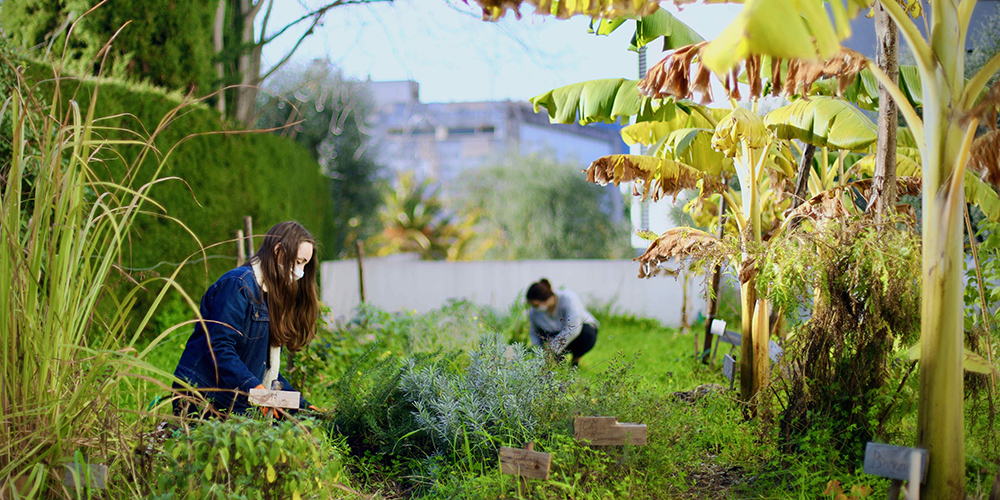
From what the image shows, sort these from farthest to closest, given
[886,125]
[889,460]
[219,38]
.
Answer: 1. [219,38]
2. [886,125]
3. [889,460]

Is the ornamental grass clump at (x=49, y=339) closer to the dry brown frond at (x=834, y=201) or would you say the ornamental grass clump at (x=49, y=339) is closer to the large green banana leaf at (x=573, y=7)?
the large green banana leaf at (x=573, y=7)

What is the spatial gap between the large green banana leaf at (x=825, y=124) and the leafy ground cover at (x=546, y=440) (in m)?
1.69

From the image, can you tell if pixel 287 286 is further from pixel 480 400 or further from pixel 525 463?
pixel 525 463

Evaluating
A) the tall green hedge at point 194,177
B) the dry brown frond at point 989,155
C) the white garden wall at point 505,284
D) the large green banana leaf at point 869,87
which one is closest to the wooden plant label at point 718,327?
the large green banana leaf at point 869,87

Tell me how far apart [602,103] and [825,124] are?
5.20ft

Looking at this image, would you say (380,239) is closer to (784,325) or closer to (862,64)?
(784,325)

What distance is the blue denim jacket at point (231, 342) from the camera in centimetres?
292

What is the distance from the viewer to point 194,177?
711 cm

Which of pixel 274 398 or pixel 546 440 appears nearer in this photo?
pixel 274 398

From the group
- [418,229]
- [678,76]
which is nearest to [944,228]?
[678,76]

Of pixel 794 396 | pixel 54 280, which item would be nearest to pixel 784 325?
pixel 794 396

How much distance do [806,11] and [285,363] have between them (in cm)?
449

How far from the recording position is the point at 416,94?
2638 cm

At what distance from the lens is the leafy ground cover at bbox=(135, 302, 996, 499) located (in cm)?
287
